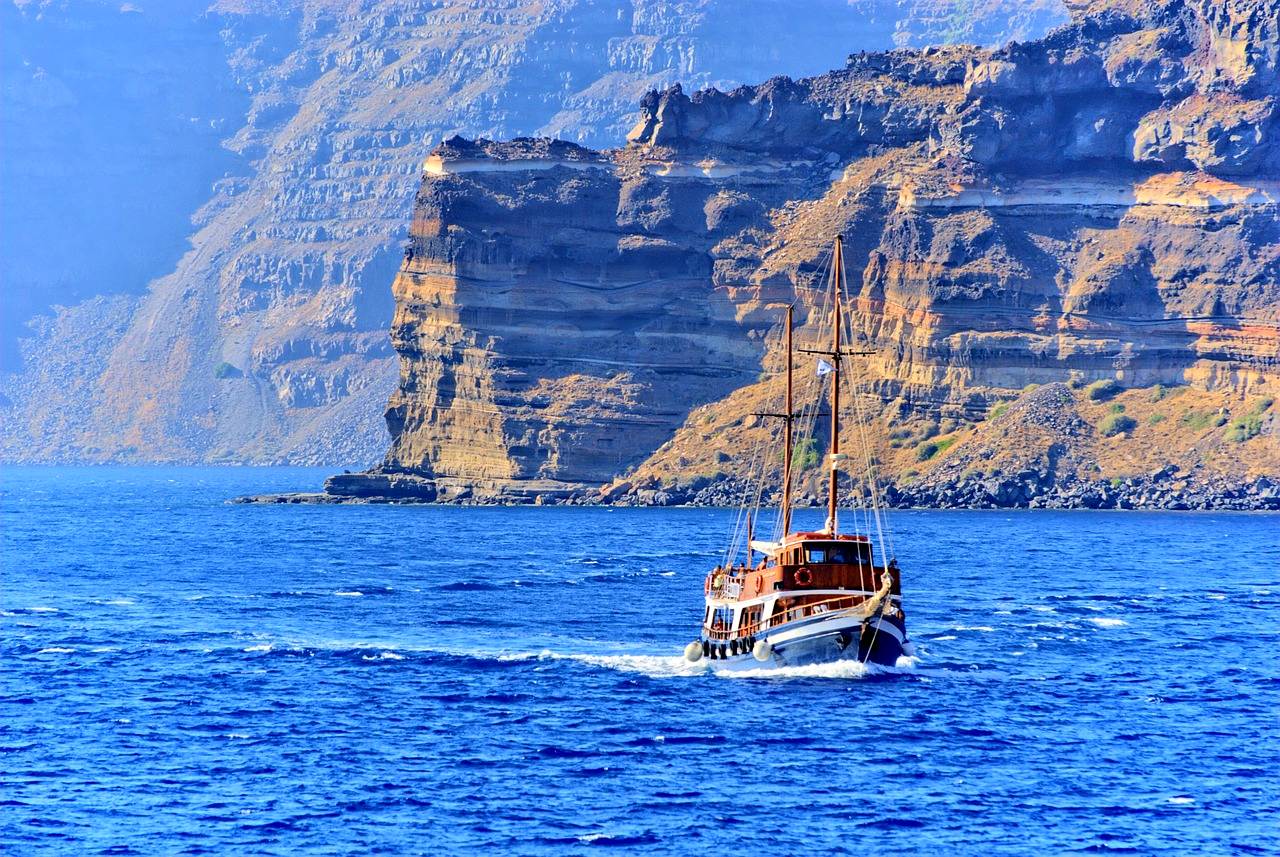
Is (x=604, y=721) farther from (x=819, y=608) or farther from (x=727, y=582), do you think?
(x=727, y=582)

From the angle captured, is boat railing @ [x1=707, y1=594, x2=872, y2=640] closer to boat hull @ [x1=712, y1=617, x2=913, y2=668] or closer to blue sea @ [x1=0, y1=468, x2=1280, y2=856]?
boat hull @ [x1=712, y1=617, x2=913, y2=668]

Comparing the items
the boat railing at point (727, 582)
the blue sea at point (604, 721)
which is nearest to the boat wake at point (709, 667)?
the blue sea at point (604, 721)

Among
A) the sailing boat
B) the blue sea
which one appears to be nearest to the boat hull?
the sailing boat

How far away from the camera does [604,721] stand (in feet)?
264

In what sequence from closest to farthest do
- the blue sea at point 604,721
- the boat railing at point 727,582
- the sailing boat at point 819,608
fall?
1. the blue sea at point 604,721
2. the sailing boat at point 819,608
3. the boat railing at point 727,582

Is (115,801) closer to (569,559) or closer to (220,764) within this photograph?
(220,764)

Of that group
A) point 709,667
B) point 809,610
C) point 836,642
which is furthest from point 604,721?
point 709,667

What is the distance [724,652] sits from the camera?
92438 mm

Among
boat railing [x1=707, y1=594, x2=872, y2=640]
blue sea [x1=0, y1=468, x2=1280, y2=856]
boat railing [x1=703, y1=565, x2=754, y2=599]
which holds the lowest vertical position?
blue sea [x1=0, y1=468, x2=1280, y2=856]

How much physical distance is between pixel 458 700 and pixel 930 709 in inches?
665

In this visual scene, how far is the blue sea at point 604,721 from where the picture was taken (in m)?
64.8

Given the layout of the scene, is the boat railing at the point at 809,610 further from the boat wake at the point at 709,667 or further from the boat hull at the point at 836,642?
the boat wake at the point at 709,667

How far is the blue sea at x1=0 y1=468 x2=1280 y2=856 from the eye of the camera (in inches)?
2552

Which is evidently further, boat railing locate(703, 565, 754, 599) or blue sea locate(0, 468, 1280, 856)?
boat railing locate(703, 565, 754, 599)
